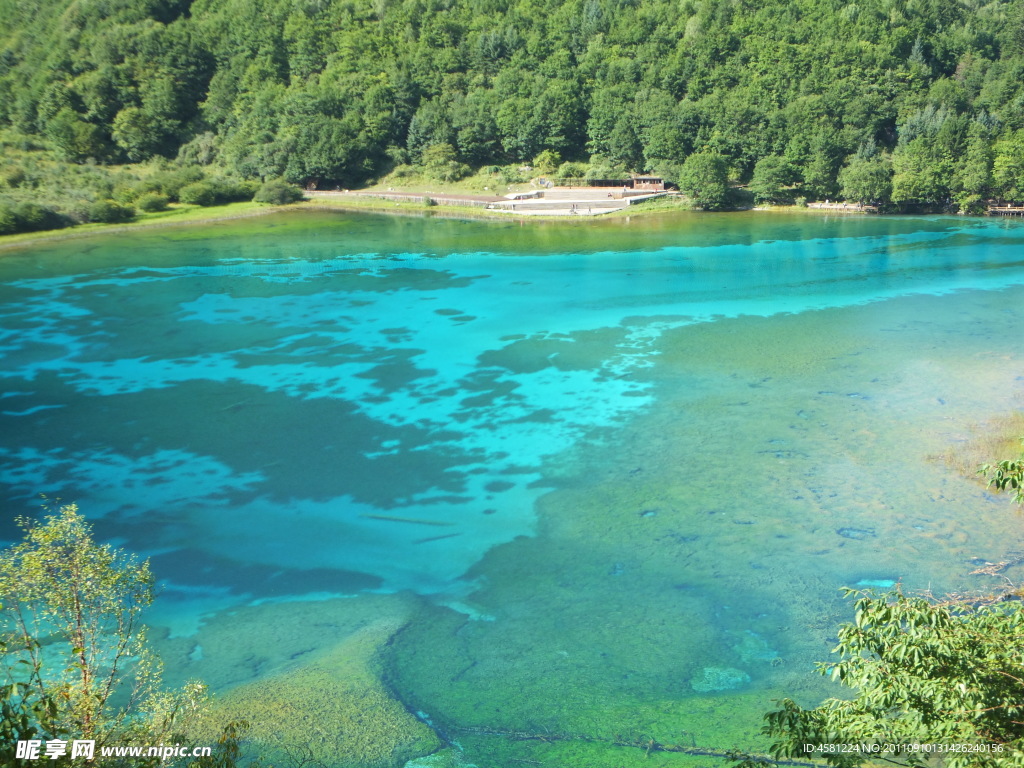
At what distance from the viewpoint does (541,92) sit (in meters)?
85.1

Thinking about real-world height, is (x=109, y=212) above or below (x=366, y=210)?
above

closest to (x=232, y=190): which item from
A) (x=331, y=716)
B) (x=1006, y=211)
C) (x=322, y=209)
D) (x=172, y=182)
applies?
(x=172, y=182)

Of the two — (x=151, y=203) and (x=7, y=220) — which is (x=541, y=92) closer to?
(x=151, y=203)

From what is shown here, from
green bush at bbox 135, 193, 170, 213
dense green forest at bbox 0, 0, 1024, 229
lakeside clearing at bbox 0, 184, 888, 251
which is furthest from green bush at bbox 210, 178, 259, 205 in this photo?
green bush at bbox 135, 193, 170, 213

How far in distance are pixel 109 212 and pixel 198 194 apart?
9623 mm

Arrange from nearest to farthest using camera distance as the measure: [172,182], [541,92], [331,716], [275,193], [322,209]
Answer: [331,716] → [322,209] → [172,182] → [275,193] → [541,92]

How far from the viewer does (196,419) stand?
94.5ft

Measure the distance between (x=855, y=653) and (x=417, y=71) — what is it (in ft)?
308

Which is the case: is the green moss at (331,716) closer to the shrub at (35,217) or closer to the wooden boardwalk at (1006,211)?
the shrub at (35,217)

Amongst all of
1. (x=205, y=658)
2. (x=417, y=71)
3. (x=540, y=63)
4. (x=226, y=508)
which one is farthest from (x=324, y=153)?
(x=205, y=658)

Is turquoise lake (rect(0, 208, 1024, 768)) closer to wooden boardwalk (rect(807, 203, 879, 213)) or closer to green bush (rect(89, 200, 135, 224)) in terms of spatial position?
green bush (rect(89, 200, 135, 224))

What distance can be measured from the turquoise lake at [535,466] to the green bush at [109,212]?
20054 millimetres

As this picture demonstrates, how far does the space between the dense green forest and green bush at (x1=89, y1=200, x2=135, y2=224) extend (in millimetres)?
4107

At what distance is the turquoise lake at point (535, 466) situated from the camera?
54.3ft
